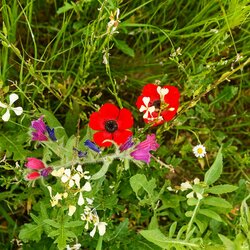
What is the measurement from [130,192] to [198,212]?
223 millimetres

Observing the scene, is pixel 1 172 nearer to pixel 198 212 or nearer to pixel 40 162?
pixel 40 162

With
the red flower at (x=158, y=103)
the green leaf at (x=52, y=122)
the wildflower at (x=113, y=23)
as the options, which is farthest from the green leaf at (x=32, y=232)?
the wildflower at (x=113, y=23)

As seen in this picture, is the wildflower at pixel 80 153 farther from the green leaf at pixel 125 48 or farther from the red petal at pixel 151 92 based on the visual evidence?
the green leaf at pixel 125 48

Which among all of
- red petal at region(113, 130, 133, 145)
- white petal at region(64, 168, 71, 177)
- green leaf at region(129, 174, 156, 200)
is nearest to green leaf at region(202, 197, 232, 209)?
green leaf at region(129, 174, 156, 200)

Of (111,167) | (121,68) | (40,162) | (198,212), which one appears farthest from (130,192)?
(121,68)

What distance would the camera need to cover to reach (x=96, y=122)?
1.52 m

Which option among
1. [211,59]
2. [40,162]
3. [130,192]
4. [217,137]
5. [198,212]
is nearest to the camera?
[40,162]

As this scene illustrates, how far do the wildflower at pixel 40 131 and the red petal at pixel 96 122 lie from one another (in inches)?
4.8

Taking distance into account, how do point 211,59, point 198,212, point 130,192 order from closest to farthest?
1. point 198,212
2. point 130,192
3. point 211,59

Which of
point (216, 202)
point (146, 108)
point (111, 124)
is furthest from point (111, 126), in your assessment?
point (216, 202)

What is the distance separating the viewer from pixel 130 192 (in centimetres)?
165

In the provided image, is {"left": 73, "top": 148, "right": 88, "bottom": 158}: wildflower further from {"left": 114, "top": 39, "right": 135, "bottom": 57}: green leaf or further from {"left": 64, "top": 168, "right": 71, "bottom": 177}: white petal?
{"left": 114, "top": 39, "right": 135, "bottom": 57}: green leaf

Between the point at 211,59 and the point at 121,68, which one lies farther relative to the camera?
the point at 121,68

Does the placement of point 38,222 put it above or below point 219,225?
above
